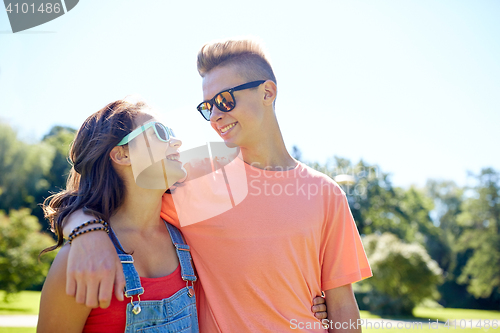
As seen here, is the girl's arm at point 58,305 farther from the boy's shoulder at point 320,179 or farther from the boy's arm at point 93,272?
the boy's shoulder at point 320,179

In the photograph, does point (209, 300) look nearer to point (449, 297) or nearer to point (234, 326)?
point (234, 326)

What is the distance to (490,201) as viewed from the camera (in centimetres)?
3809

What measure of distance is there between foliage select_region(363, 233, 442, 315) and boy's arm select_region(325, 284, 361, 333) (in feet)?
66.7

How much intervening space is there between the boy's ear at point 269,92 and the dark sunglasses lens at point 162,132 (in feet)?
2.90

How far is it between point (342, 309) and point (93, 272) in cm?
Result: 174

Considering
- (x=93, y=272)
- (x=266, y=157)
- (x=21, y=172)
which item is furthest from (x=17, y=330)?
(x=21, y=172)

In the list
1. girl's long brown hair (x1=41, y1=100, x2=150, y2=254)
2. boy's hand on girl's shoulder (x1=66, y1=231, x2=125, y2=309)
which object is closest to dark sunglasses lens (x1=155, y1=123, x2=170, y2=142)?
girl's long brown hair (x1=41, y1=100, x2=150, y2=254)

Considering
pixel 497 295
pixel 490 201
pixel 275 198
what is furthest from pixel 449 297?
pixel 275 198

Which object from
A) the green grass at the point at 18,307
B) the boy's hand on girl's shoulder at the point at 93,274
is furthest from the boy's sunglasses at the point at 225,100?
the green grass at the point at 18,307

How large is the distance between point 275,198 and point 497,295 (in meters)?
39.8

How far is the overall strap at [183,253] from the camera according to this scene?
8.44 ft

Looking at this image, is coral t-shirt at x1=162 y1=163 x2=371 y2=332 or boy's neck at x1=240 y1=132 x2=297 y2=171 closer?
coral t-shirt at x1=162 y1=163 x2=371 y2=332

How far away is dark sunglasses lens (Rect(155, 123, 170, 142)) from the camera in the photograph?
108 inches

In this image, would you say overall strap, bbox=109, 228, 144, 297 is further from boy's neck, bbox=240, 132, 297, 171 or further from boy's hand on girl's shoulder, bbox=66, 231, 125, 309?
boy's neck, bbox=240, 132, 297, 171
